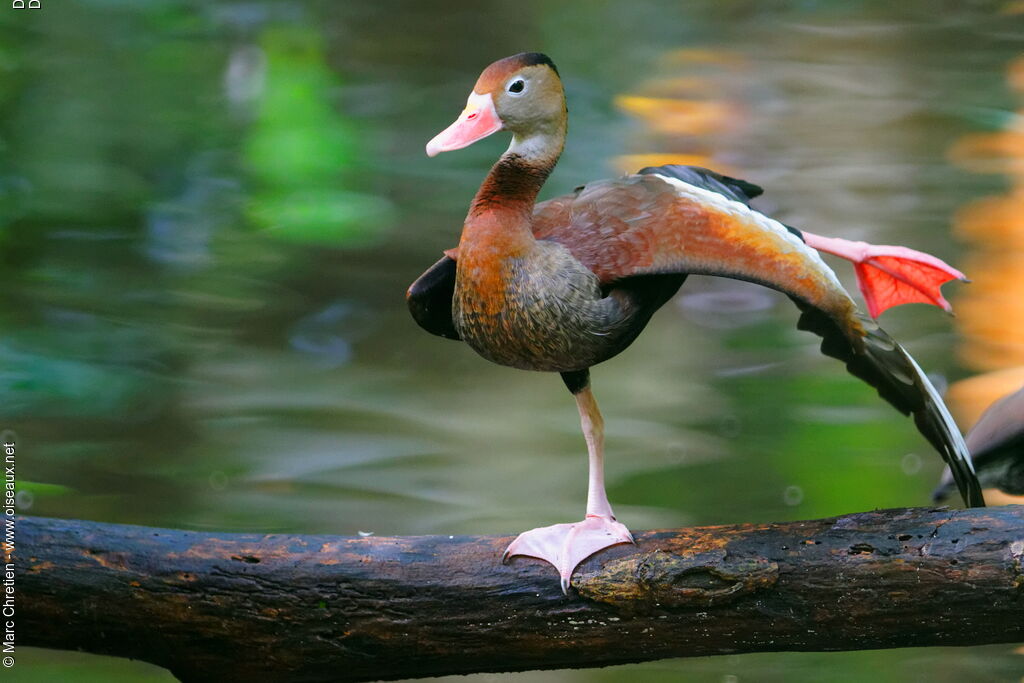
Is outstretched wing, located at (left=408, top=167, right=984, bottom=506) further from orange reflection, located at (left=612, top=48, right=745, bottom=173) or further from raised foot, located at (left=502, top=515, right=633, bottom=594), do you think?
orange reflection, located at (left=612, top=48, right=745, bottom=173)

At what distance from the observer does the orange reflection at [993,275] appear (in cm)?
221

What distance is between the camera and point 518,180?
3.30 ft

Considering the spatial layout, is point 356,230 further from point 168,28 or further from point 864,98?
point 864,98

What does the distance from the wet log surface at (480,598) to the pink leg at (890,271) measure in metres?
0.24

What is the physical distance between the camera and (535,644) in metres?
1.02

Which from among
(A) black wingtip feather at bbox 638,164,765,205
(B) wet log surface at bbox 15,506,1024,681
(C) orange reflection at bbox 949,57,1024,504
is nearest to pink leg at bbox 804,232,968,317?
(A) black wingtip feather at bbox 638,164,765,205

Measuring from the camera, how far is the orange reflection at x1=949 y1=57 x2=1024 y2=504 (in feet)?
7.27

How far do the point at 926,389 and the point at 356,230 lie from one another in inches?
61.0

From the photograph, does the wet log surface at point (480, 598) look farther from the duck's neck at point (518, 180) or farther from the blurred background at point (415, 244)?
the blurred background at point (415, 244)

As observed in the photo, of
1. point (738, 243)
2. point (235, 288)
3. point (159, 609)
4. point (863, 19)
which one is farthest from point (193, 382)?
point (863, 19)

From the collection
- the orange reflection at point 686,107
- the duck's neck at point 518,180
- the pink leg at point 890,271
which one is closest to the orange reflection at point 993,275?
the orange reflection at point 686,107

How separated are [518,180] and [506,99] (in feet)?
0.25

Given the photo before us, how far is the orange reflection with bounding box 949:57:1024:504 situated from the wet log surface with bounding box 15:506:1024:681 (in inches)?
51.9

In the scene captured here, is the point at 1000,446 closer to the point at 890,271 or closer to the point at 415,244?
the point at 890,271
